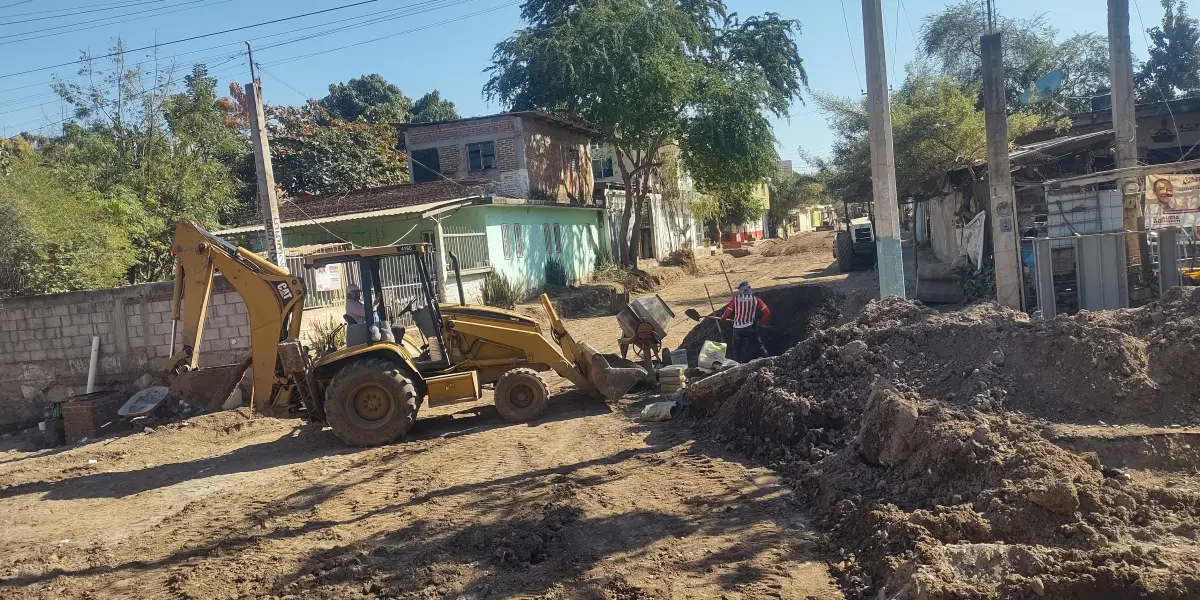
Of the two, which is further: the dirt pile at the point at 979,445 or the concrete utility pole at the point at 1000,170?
the concrete utility pole at the point at 1000,170


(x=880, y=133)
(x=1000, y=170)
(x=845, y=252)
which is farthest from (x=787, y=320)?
(x=845, y=252)

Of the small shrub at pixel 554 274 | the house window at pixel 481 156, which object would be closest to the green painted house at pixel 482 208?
the house window at pixel 481 156

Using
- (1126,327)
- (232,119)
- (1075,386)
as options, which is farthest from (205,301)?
(232,119)

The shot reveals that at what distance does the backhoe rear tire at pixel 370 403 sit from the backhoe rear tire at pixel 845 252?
20809mm

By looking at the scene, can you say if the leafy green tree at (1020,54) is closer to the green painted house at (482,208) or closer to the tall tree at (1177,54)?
the tall tree at (1177,54)

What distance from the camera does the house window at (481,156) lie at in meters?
27.0

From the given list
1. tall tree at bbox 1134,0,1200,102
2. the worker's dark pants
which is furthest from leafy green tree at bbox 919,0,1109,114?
the worker's dark pants

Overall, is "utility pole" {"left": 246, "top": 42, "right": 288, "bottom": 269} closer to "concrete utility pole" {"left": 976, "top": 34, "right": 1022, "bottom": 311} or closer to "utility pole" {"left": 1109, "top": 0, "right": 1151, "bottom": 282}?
"concrete utility pole" {"left": 976, "top": 34, "right": 1022, "bottom": 311}

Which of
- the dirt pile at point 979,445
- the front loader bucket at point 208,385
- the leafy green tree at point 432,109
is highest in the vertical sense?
the leafy green tree at point 432,109

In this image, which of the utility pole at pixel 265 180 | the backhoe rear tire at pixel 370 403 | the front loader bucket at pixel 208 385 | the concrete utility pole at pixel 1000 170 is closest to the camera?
the backhoe rear tire at pixel 370 403

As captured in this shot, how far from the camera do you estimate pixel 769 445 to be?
24.0 ft

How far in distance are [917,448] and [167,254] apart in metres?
16.8

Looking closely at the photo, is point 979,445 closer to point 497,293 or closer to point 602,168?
point 497,293

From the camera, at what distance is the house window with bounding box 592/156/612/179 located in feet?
127
